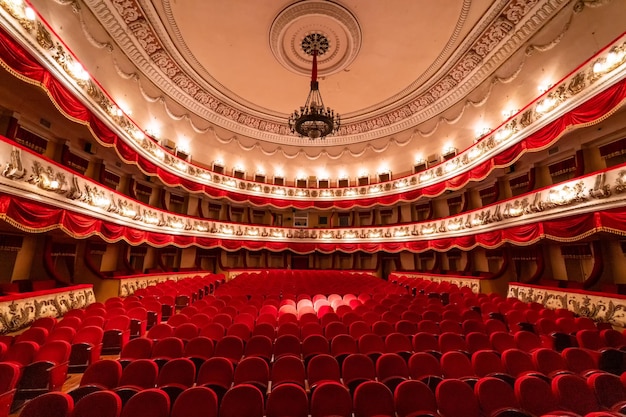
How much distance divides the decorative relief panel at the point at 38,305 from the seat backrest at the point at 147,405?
159 inches

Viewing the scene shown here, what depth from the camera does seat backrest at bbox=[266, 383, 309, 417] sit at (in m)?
2.07

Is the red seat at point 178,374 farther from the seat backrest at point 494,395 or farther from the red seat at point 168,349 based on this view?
the seat backrest at point 494,395

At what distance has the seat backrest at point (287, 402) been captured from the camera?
2072 millimetres

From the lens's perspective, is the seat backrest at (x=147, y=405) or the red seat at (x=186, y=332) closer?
the seat backrest at (x=147, y=405)

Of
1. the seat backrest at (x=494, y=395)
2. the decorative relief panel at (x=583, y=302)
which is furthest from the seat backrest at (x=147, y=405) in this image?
the decorative relief panel at (x=583, y=302)

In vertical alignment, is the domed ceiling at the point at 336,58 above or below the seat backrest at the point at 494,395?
above

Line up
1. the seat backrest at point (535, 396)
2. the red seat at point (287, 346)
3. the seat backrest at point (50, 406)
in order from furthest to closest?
the red seat at point (287, 346) < the seat backrest at point (535, 396) < the seat backrest at point (50, 406)

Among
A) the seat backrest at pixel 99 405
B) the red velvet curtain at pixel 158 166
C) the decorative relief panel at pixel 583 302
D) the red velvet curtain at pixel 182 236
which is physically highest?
the red velvet curtain at pixel 158 166

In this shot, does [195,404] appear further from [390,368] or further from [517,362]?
[517,362]

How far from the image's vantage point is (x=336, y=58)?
384 inches

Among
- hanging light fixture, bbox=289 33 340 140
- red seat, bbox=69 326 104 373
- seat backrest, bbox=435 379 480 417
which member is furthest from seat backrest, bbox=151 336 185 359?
hanging light fixture, bbox=289 33 340 140

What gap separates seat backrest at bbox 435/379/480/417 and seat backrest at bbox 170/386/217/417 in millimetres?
1811

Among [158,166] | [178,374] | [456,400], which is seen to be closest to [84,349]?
[178,374]

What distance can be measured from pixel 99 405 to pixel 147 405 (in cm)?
A: 31
